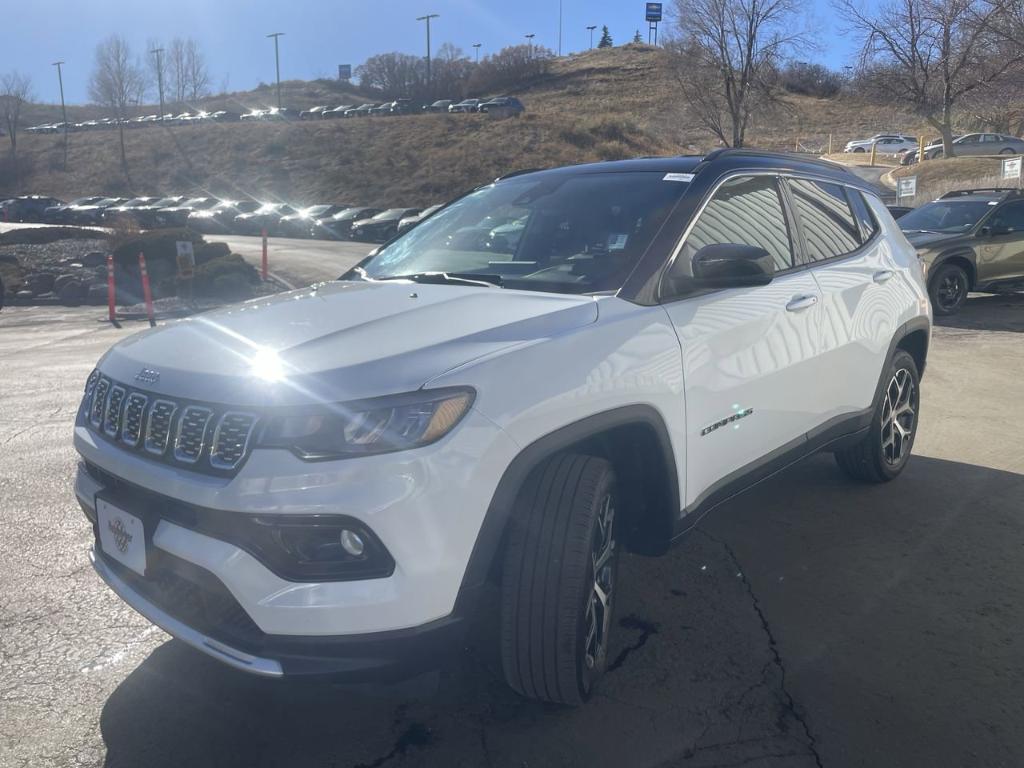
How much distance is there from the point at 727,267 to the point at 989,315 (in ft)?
33.3

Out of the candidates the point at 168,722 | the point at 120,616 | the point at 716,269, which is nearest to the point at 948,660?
the point at 716,269

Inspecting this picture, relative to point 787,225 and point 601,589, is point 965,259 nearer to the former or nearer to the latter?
point 787,225

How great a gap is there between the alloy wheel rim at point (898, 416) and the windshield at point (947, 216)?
7776 millimetres

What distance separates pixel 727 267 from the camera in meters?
3.27

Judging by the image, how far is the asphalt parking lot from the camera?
2.80 m

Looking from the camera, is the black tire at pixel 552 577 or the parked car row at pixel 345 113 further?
the parked car row at pixel 345 113

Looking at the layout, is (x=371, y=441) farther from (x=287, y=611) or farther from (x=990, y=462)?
(x=990, y=462)

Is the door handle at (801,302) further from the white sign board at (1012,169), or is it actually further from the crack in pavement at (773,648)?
the white sign board at (1012,169)

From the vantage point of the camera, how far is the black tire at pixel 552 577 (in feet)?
8.68

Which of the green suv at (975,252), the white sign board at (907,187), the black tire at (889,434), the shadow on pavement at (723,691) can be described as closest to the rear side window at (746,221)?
the black tire at (889,434)

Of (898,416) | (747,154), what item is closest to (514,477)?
(747,154)

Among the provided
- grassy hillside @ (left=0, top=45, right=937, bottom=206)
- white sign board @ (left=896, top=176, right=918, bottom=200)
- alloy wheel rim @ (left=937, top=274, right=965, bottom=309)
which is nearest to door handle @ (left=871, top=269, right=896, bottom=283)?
alloy wheel rim @ (left=937, top=274, right=965, bottom=309)

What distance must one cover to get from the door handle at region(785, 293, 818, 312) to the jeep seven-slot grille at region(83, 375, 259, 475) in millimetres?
2353

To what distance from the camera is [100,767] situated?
8.87ft
